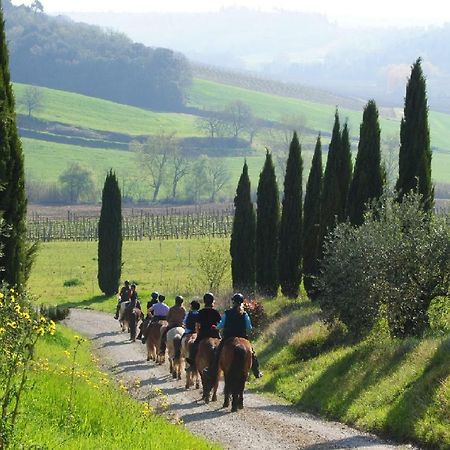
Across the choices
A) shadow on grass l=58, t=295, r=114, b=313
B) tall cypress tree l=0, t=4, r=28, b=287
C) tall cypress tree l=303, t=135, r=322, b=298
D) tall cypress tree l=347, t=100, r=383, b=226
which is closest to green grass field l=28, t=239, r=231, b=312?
shadow on grass l=58, t=295, r=114, b=313

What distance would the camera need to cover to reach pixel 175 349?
1117 inches

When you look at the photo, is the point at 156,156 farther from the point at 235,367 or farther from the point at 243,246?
the point at 235,367

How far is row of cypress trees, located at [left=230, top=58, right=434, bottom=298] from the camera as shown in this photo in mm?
34969

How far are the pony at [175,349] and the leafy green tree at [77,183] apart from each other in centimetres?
13577

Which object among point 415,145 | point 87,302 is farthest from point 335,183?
point 87,302

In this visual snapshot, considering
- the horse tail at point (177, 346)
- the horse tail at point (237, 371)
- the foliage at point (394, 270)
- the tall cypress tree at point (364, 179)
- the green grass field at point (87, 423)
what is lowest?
the horse tail at point (177, 346)

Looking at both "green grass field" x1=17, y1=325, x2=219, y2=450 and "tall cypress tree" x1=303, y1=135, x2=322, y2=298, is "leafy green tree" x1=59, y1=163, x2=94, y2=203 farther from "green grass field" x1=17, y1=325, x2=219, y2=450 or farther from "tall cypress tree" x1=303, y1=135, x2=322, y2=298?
"green grass field" x1=17, y1=325, x2=219, y2=450

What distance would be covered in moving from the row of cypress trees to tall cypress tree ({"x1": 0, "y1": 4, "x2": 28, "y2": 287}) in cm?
1227

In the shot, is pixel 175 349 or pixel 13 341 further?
pixel 175 349

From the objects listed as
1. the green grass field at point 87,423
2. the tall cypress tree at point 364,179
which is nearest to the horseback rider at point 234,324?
the green grass field at point 87,423

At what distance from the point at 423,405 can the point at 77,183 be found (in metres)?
147

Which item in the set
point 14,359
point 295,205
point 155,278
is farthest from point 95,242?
point 14,359

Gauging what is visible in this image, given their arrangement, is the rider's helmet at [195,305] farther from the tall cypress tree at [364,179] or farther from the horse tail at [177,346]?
the tall cypress tree at [364,179]

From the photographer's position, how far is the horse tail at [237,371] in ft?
70.8
